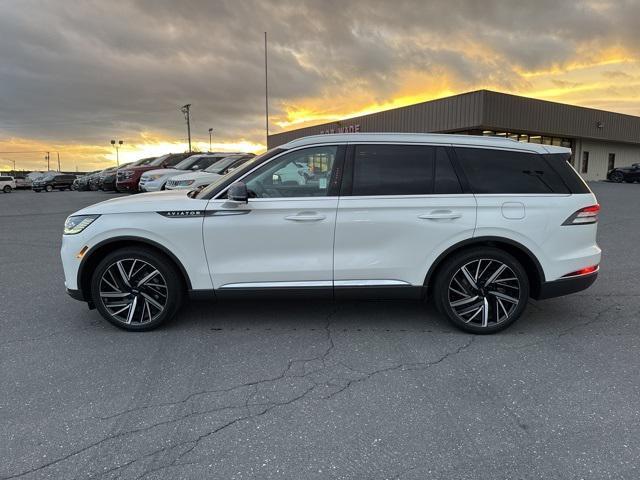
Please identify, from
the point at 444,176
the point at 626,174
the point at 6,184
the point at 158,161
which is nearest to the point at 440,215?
the point at 444,176

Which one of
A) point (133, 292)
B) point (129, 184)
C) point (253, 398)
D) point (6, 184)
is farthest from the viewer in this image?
point (6, 184)

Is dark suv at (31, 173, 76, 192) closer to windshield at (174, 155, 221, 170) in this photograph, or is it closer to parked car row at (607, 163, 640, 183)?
windshield at (174, 155, 221, 170)

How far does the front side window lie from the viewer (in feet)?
13.9

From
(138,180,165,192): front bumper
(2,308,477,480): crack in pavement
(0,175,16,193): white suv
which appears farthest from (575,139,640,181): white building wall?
(0,175,16,193): white suv

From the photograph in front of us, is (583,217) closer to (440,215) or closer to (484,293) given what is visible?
(484,293)

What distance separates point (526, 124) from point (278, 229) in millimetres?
30522

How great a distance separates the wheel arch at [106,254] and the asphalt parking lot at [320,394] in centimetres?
47

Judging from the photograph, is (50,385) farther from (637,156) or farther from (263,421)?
(637,156)

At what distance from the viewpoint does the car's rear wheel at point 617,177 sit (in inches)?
1396

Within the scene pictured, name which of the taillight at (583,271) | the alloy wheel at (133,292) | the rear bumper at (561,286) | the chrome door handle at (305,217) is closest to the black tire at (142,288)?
the alloy wheel at (133,292)

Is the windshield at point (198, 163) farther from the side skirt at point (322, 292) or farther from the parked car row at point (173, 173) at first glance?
the side skirt at point (322, 292)

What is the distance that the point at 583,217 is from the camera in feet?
13.9

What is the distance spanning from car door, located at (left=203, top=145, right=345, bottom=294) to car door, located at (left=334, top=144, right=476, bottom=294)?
144 millimetres

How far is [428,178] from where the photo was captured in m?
4.27
